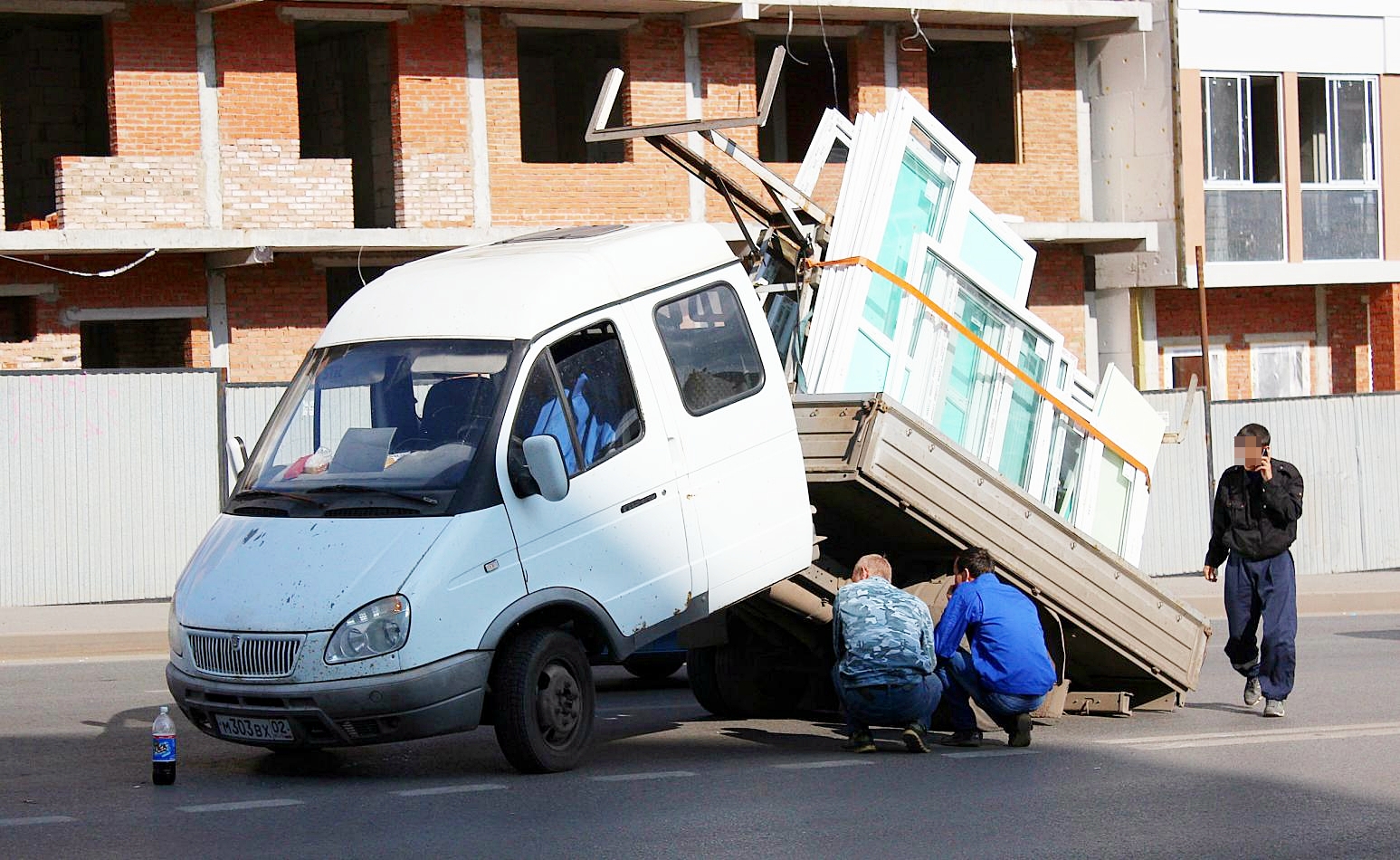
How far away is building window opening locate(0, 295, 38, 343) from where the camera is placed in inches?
924

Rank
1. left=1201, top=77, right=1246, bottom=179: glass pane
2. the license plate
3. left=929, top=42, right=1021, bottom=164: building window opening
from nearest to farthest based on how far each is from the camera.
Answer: the license plate → left=1201, top=77, right=1246, bottom=179: glass pane → left=929, top=42, right=1021, bottom=164: building window opening

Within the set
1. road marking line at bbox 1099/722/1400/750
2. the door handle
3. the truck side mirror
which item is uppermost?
the truck side mirror

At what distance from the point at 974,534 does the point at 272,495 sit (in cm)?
384

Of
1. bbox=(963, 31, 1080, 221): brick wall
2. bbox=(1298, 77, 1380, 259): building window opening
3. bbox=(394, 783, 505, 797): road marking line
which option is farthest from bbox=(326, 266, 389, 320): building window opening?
bbox=(394, 783, 505, 797): road marking line

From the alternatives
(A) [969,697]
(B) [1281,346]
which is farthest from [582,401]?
(B) [1281,346]

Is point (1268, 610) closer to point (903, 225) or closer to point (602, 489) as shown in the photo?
point (903, 225)

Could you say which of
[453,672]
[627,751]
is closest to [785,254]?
[627,751]

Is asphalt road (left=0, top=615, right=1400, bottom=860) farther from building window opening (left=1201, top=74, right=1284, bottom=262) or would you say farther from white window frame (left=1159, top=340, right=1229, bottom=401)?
white window frame (left=1159, top=340, right=1229, bottom=401)

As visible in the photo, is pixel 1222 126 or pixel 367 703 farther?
pixel 1222 126

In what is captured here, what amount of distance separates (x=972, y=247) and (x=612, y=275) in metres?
3.69

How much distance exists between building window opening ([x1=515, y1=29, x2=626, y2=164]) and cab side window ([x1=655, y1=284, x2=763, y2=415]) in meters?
19.4

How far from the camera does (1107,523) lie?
12.2 meters

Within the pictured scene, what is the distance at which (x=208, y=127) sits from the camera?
23.2 m

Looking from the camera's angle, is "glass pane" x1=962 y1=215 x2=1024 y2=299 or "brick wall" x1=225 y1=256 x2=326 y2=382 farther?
"brick wall" x1=225 y1=256 x2=326 y2=382
